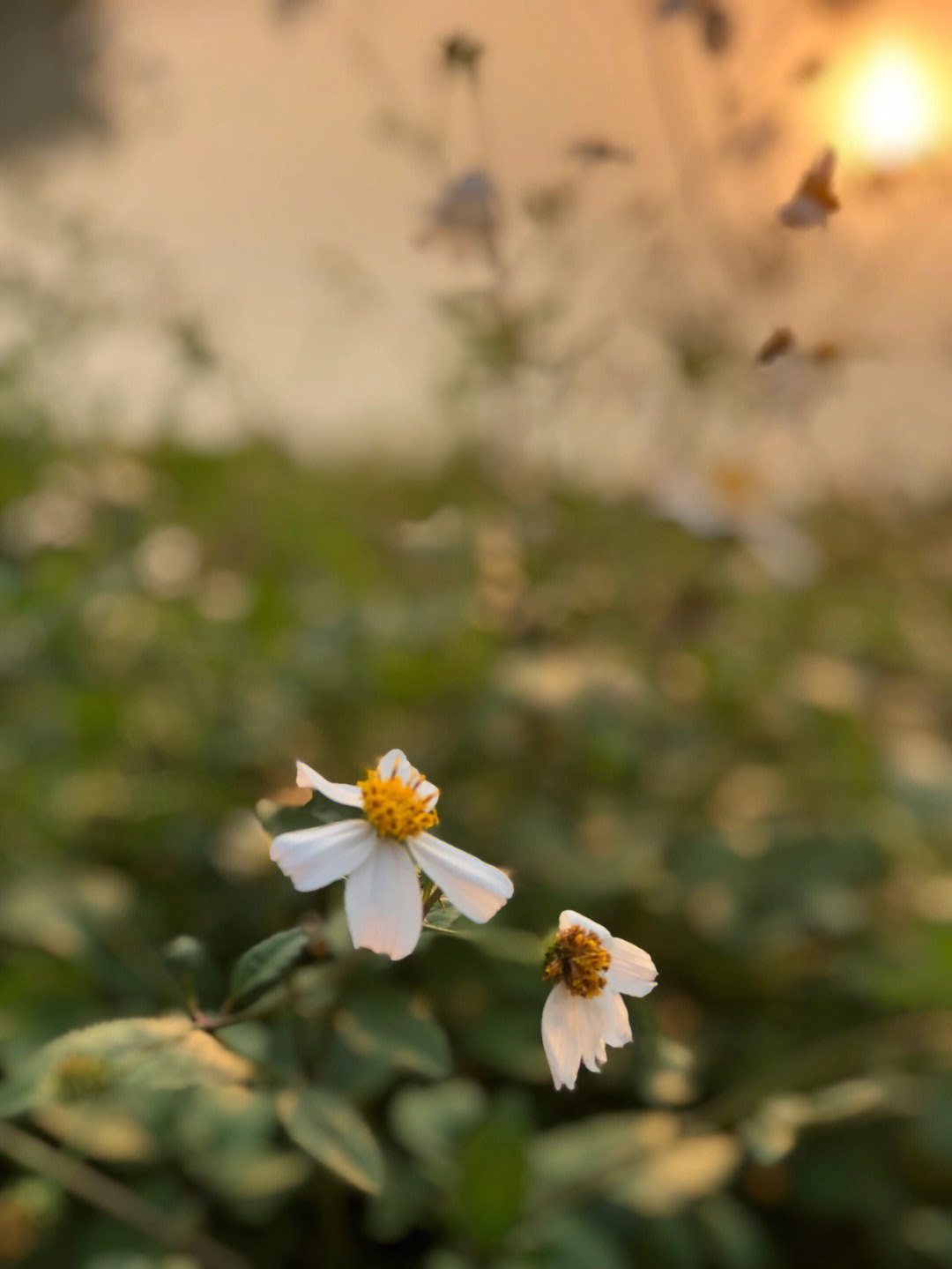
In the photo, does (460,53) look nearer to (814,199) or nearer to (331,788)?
(814,199)

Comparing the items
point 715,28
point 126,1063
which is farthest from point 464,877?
point 715,28

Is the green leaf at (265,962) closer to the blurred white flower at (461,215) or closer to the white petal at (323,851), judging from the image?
the white petal at (323,851)

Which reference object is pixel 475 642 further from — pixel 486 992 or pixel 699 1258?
pixel 699 1258

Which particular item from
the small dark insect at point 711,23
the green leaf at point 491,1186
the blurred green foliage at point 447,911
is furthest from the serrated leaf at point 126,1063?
the small dark insect at point 711,23

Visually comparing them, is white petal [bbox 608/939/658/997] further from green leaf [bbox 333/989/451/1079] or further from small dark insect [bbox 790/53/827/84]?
small dark insect [bbox 790/53/827/84]

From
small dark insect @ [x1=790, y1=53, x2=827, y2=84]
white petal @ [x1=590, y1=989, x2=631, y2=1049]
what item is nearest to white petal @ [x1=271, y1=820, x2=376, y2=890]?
white petal @ [x1=590, y1=989, x2=631, y2=1049]
